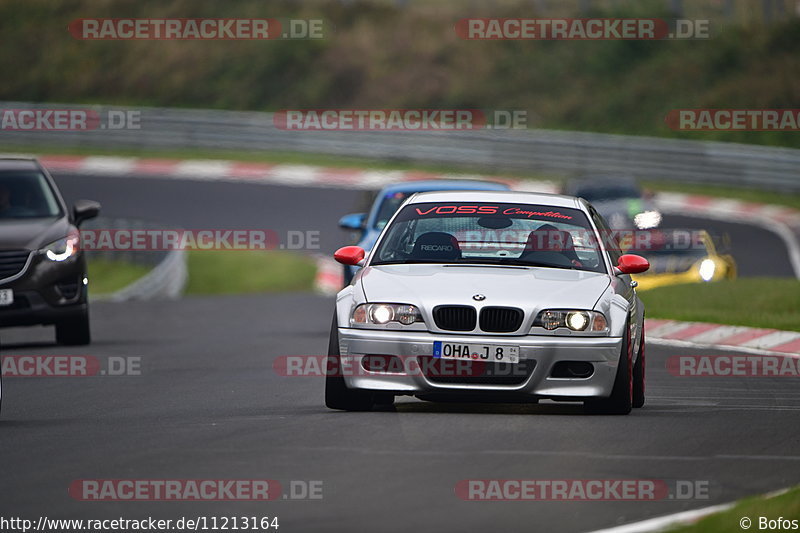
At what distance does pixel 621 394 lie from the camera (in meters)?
10.3

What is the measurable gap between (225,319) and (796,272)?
435 inches

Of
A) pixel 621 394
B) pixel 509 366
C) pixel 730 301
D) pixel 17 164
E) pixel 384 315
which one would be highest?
pixel 17 164

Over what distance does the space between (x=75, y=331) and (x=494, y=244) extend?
253 inches

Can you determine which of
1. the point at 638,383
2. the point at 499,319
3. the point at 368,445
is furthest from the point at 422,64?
the point at 368,445

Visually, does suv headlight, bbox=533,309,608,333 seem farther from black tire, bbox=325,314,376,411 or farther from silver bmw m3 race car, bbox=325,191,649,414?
black tire, bbox=325,314,376,411

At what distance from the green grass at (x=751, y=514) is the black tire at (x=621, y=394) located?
272 cm

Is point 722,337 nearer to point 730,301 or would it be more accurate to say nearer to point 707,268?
point 730,301

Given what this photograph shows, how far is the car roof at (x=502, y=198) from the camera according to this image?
38.0ft

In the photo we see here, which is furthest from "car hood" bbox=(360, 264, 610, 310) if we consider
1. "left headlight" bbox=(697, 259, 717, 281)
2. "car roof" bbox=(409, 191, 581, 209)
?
"left headlight" bbox=(697, 259, 717, 281)

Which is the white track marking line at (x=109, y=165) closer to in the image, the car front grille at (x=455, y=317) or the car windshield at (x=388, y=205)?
the car windshield at (x=388, y=205)

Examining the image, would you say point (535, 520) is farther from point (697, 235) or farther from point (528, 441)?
point (697, 235)

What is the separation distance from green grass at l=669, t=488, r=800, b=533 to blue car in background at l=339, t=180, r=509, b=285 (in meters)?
10.1

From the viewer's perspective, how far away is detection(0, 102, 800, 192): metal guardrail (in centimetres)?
3812

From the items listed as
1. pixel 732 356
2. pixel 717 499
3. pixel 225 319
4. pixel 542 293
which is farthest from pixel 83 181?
pixel 717 499
